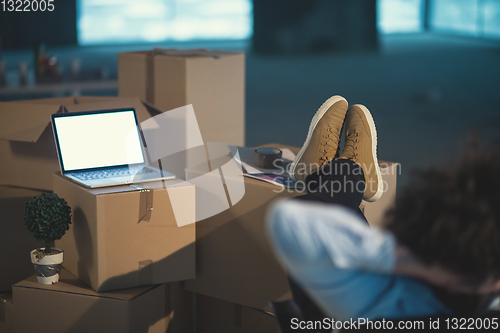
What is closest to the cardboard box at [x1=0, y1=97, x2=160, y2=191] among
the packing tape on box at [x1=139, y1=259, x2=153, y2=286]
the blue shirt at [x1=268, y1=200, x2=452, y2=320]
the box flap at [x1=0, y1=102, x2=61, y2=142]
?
the box flap at [x1=0, y1=102, x2=61, y2=142]

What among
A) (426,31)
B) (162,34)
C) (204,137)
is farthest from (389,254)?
(426,31)

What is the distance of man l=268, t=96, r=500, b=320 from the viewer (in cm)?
60

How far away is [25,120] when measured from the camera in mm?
1464

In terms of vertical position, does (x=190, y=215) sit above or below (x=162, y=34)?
below

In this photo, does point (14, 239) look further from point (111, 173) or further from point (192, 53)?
point (192, 53)

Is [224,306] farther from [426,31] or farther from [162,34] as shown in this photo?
[426,31]

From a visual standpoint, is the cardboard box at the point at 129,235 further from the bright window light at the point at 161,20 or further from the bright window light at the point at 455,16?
the bright window light at the point at 455,16

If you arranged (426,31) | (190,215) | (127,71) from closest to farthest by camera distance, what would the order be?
(190,215) → (127,71) → (426,31)

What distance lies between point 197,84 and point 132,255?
0.66 m

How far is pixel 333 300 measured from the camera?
2.20 feet

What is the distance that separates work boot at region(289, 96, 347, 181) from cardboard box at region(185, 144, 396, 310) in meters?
0.09

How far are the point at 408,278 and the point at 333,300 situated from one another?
0.11m

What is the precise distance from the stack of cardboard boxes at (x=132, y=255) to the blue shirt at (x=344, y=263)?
0.58 m

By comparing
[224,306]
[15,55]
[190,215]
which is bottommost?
[224,306]
